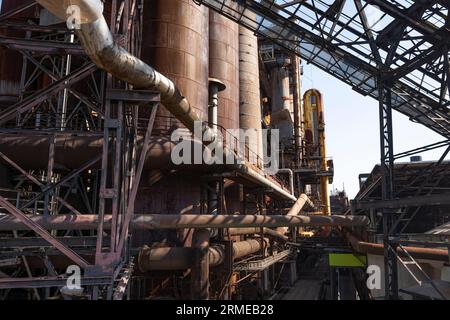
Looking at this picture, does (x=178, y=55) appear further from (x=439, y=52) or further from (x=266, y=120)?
(x=266, y=120)

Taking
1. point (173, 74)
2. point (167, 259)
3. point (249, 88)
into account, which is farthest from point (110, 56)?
point (249, 88)

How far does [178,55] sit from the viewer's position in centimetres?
1377

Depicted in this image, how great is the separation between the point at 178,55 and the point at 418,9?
8536 mm

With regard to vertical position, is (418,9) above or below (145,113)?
above

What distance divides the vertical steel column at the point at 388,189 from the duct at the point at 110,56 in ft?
20.3

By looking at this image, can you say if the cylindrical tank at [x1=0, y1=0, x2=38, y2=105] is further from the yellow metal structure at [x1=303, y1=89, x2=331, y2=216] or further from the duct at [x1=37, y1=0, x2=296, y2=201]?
the yellow metal structure at [x1=303, y1=89, x2=331, y2=216]

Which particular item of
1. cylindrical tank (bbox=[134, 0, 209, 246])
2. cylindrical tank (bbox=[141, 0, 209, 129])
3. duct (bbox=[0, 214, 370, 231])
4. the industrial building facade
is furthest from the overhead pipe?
cylindrical tank (bbox=[141, 0, 209, 129])

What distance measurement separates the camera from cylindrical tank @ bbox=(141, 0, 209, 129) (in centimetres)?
1353

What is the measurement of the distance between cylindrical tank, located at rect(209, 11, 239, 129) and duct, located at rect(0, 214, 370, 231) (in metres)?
7.86

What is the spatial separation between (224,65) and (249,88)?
6177 mm

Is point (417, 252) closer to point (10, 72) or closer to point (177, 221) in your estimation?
point (177, 221)

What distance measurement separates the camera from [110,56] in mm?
5633

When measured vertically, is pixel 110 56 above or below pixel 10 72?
below
